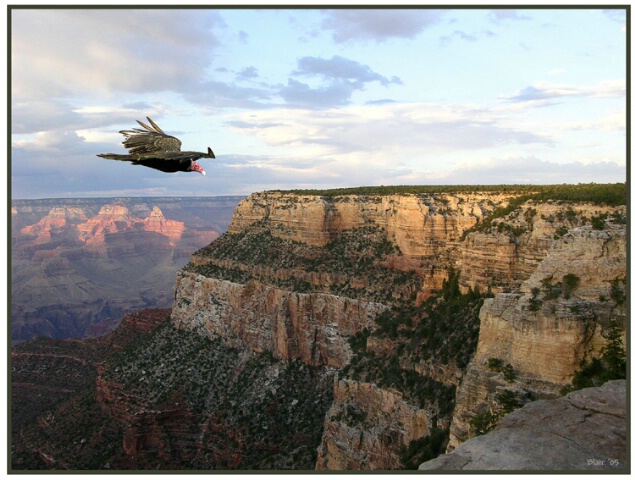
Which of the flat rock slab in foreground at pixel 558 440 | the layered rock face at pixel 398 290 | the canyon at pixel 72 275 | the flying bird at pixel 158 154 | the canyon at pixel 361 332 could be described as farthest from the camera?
the canyon at pixel 72 275

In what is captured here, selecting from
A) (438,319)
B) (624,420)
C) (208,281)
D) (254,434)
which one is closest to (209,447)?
(254,434)

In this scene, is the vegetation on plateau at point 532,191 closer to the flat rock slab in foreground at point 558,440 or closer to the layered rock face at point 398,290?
the layered rock face at point 398,290

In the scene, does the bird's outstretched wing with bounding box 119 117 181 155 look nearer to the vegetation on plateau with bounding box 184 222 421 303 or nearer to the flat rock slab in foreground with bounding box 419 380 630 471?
the flat rock slab in foreground with bounding box 419 380 630 471

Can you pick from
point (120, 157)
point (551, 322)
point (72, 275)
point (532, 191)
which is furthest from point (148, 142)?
point (72, 275)

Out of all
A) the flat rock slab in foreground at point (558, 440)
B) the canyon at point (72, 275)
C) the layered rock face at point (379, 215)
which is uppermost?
the layered rock face at point (379, 215)

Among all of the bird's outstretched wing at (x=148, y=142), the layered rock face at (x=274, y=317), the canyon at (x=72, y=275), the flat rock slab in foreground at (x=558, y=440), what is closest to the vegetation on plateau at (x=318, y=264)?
the layered rock face at (x=274, y=317)

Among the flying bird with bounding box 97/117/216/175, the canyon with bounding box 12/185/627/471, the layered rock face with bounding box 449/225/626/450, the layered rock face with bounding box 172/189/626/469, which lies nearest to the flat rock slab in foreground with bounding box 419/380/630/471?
the layered rock face with bounding box 449/225/626/450

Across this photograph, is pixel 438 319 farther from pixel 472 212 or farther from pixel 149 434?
pixel 149 434
